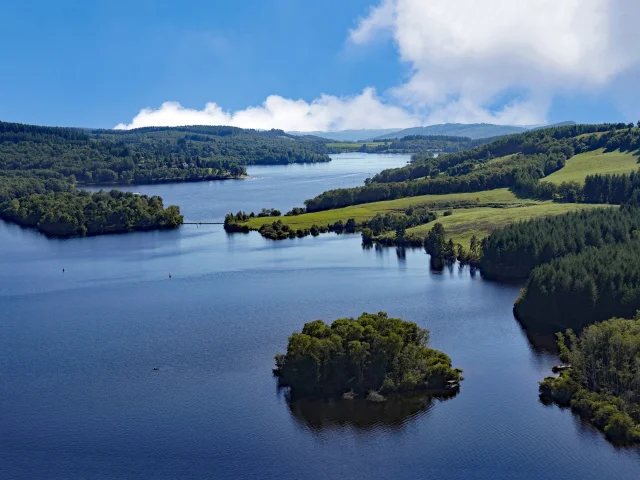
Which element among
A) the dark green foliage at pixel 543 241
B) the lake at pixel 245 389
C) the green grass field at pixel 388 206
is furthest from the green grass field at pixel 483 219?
the lake at pixel 245 389

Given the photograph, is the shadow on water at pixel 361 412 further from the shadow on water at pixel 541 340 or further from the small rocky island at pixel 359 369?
the shadow on water at pixel 541 340

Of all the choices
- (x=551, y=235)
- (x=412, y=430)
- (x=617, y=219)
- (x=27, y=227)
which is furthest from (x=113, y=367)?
(x=27, y=227)

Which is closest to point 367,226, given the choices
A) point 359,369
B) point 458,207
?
point 458,207

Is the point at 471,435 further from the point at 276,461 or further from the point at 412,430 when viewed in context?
the point at 276,461

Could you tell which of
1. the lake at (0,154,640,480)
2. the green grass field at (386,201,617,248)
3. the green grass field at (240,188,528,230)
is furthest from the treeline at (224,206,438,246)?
the lake at (0,154,640,480)

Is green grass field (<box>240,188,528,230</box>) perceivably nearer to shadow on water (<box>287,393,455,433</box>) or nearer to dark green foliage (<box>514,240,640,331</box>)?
dark green foliage (<box>514,240,640,331</box>)

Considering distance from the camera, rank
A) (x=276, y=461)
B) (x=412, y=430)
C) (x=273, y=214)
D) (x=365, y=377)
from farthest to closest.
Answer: (x=273, y=214) < (x=365, y=377) < (x=412, y=430) < (x=276, y=461)
